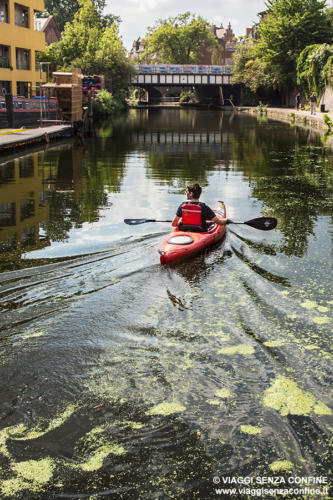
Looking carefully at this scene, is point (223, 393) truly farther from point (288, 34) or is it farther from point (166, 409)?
point (288, 34)

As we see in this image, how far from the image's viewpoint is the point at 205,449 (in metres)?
A: 3.83

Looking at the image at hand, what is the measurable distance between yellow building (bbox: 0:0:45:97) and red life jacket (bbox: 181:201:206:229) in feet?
96.5

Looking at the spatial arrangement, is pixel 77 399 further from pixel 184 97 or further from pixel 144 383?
pixel 184 97

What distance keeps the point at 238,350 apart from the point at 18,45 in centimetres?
3901

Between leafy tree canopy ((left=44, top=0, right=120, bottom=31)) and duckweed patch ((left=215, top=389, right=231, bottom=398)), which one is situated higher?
leafy tree canopy ((left=44, top=0, right=120, bottom=31))

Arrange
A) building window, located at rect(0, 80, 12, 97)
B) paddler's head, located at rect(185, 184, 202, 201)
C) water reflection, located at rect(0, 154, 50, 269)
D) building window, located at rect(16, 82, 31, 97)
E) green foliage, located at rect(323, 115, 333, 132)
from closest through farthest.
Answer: paddler's head, located at rect(185, 184, 202, 201) < water reflection, located at rect(0, 154, 50, 269) < green foliage, located at rect(323, 115, 333, 132) < building window, located at rect(0, 80, 12, 97) < building window, located at rect(16, 82, 31, 97)

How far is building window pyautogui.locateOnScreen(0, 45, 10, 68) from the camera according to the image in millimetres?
36938

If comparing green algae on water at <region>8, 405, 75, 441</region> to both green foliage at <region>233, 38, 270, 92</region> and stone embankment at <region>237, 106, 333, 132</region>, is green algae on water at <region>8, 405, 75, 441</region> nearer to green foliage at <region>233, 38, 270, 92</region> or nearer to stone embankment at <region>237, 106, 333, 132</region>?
stone embankment at <region>237, 106, 333, 132</region>

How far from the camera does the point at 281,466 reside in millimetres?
3676

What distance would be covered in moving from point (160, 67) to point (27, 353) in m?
84.8

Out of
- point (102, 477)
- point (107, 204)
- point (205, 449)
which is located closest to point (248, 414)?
point (205, 449)

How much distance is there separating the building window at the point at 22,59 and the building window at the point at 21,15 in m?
1.88

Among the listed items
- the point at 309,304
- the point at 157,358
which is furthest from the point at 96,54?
the point at 157,358

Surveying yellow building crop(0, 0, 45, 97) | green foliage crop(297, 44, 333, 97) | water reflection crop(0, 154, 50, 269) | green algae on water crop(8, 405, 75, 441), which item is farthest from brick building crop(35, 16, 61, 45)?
green algae on water crop(8, 405, 75, 441)
